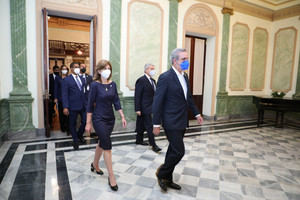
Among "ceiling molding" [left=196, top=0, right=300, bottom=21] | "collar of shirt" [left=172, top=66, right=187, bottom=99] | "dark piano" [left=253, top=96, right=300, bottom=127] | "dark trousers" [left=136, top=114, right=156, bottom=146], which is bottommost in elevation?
"dark trousers" [left=136, top=114, right=156, bottom=146]

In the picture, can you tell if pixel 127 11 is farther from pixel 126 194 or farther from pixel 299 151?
pixel 299 151

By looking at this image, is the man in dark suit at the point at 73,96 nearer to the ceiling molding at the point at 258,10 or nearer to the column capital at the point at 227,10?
the ceiling molding at the point at 258,10

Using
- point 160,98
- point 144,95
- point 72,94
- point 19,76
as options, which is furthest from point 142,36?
point 160,98

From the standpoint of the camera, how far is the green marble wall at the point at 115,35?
5.02 m

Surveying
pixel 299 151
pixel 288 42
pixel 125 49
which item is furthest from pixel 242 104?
pixel 125 49

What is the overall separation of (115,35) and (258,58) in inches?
226

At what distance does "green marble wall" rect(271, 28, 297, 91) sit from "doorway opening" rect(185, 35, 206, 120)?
3069mm

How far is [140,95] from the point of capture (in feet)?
12.8

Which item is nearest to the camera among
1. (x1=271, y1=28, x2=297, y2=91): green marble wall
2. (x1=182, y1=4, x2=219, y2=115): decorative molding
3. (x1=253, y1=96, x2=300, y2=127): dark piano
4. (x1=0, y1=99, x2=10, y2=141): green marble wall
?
(x1=0, y1=99, x2=10, y2=141): green marble wall

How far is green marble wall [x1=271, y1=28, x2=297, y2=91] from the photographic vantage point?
292 inches

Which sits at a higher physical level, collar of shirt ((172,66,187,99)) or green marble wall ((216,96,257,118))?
collar of shirt ((172,66,187,99))

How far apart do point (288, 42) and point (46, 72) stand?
8.09m

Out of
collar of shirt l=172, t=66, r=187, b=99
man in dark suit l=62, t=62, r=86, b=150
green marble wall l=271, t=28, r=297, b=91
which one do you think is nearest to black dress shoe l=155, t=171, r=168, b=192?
collar of shirt l=172, t=66, r=187, b=99

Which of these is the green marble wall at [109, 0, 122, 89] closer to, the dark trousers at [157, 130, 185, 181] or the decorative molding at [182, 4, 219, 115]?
the decorative molding at [182, 4, 219, 115]
